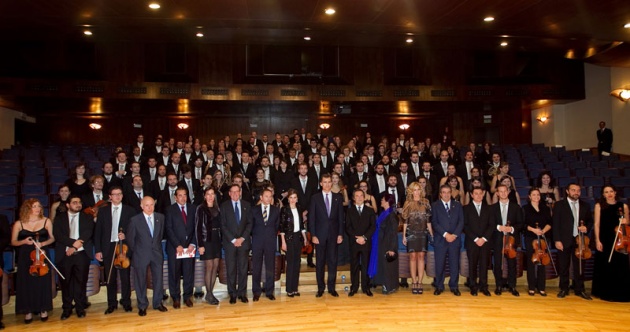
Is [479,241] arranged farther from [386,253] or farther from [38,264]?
[38,264]

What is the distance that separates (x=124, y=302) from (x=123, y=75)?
8.82 metres

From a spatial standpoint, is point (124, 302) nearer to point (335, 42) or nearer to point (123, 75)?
point (335, 42)

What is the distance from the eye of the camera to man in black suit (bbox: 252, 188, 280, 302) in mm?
5754

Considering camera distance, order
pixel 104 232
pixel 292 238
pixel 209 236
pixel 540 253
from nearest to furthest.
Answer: pixel 104 232 < pixel 209 236 < pixel 540 253 < pixel 292 238

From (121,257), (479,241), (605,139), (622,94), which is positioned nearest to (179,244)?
(121,257)

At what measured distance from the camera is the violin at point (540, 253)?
565 cm

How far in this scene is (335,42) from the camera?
436 inches

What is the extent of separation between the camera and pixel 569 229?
5.81m

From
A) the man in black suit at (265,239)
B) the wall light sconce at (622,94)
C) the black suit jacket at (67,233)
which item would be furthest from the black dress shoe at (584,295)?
the wall light sconce at (622,94)

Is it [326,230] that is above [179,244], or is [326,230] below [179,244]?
above

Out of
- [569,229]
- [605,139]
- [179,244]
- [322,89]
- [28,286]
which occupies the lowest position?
[28,286]

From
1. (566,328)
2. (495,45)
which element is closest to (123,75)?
(495,45)

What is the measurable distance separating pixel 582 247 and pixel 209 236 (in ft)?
14.8

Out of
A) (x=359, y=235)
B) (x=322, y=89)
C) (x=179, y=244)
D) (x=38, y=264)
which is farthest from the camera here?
(x=322, y=89)
